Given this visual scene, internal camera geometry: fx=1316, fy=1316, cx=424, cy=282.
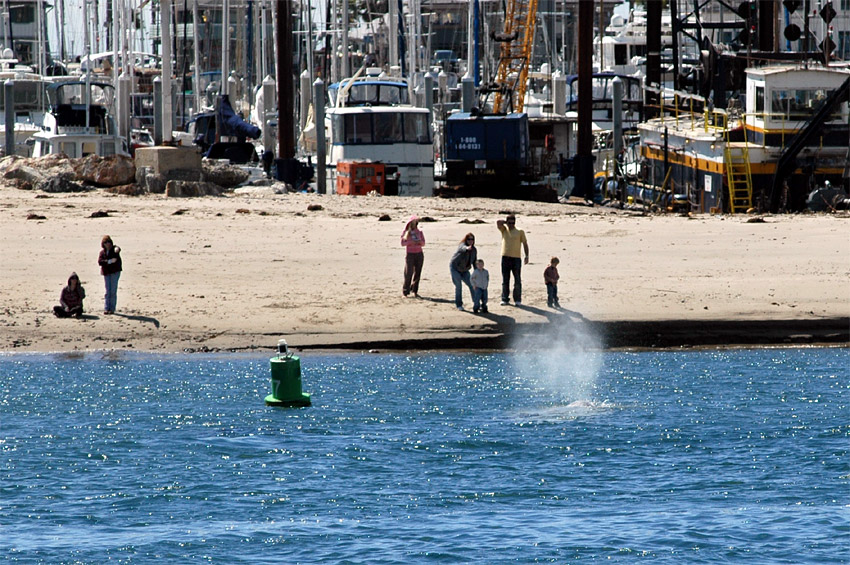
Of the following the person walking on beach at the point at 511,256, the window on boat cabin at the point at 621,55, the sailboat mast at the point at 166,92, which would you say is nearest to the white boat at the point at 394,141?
the sailboat mast at the point at 166,92

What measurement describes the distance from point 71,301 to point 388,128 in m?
17.7

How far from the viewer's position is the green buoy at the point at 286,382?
17672 mm

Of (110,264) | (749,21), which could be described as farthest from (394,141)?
(110,264)

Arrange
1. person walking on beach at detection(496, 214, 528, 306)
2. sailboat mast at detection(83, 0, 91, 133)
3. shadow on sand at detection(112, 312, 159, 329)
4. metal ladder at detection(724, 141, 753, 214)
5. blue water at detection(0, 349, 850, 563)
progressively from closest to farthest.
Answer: blue water at detection(0, 349, 850, 563) → shadow on sand at detection(112, 312, 159, 329) → person walking on beach at detection(496, 214, 528, 306) → metal ladder at detection(724, 141, 753, 214) → sailboat mast at detection(83, 0, 91, 133)

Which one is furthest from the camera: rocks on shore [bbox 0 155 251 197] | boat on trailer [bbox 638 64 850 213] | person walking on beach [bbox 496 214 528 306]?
rocks on shore [bbox 0 155 251 197]

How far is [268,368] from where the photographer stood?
20.3m

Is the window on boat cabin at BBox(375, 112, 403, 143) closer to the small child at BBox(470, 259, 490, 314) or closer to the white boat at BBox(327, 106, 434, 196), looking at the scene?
the white boat at BBox(327, 106, 434, 196)

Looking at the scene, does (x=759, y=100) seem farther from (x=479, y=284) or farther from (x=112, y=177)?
(x=112, y=177)

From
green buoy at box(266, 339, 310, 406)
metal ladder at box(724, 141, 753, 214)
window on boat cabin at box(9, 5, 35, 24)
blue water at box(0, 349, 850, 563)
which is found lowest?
blue water at box(0, 349, 850, 563)

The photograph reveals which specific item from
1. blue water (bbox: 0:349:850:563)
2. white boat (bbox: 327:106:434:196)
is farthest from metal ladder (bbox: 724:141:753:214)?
blue water (bbox: 0:349:850:563)

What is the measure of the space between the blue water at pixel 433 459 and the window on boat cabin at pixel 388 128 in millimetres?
17753

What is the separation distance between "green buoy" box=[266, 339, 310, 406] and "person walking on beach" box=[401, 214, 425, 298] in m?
4.16

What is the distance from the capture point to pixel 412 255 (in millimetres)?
21922

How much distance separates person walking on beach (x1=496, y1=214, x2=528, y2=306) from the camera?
2153 cm
